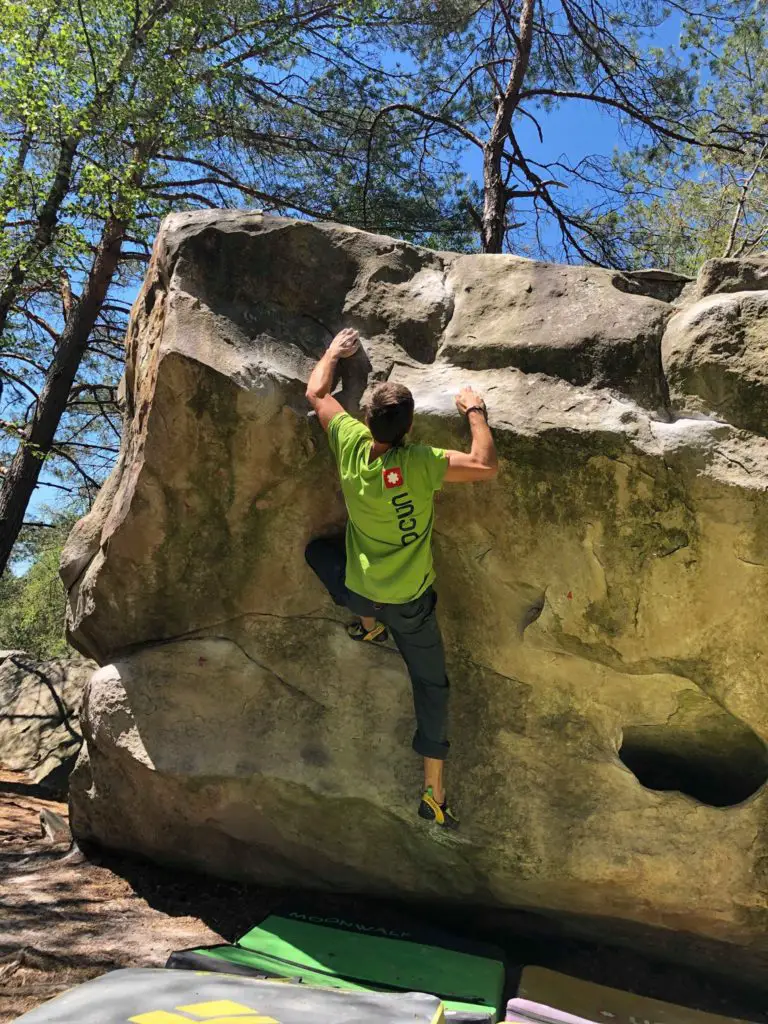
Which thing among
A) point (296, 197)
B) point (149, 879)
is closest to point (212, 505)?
point (149, 879)

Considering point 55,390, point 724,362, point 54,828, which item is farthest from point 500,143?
point 54,828

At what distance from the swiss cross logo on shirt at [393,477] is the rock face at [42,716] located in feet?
17.8

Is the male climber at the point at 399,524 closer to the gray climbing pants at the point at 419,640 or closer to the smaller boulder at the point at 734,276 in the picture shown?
the gray climbing pants at the point at 419,640

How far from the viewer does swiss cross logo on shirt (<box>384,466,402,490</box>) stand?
2.90 metres

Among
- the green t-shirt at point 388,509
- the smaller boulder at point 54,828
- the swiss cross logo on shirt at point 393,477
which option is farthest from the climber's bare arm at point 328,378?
the smaller boulder at point 54,828

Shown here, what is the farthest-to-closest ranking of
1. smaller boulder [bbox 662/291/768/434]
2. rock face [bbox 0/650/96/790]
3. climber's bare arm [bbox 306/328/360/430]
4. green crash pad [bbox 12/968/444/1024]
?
1. rock face [bbox 0/650/96/790]
2. climber's bare arm [bbox 306/328/360/430]
3. smaller boulder [bbox 662/291/768/434]
4. green crash pad [bbox 12/968/444/1024]

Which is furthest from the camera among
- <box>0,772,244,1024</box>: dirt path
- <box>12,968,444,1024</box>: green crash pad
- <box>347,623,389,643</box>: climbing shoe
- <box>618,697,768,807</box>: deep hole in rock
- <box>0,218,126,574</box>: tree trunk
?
<box>0,218,126,574</box>: tree trunk

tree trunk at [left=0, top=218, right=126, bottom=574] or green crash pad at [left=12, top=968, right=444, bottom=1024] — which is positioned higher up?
tree trunk at [left=0, top=218, right=126, bottom=574]

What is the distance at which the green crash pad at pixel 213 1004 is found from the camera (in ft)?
6.06

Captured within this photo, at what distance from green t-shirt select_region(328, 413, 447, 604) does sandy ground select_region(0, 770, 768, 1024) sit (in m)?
1.75

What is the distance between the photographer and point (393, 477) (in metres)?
2.90

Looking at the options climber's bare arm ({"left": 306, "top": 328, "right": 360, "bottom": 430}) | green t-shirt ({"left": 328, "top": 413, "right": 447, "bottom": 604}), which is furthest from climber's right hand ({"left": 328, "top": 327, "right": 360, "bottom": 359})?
green t-shirt ({"left": 328, "top": 413, "right": 447, "bottom": 604})

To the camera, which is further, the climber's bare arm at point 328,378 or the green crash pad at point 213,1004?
the climber's bare arm at point 328,378

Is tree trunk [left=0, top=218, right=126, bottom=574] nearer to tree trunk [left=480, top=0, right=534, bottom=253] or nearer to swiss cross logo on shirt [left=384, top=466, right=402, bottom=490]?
tree trunk [left=480, top=0, right=534, bottom=253]
